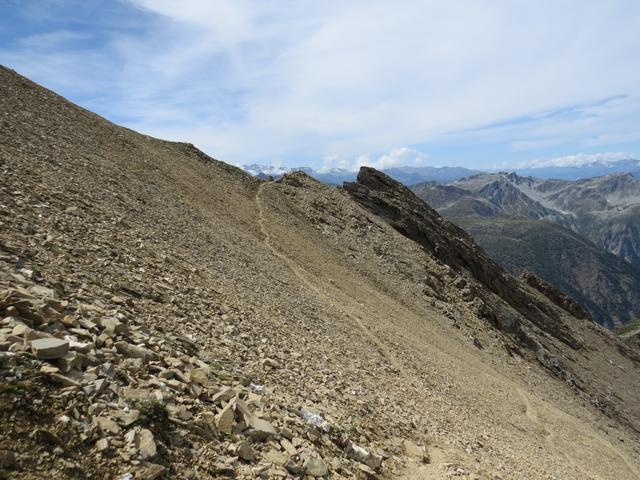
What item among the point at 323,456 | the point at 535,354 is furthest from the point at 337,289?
the point at 535,354

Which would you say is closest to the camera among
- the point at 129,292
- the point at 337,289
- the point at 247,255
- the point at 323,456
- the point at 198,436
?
the point at 198,436

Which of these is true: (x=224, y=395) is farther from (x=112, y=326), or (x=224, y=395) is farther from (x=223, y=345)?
(x=223, y=345)

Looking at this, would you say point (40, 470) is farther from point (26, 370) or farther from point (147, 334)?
point (147, 334)

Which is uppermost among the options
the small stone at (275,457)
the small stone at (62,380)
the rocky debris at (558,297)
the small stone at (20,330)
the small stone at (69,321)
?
the small stone at (20,330)

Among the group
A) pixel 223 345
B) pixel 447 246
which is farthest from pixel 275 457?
pixel 447 246

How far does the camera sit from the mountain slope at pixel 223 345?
737cm

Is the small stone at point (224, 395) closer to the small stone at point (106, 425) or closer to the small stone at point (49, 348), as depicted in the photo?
the small stone at point (106, 425)

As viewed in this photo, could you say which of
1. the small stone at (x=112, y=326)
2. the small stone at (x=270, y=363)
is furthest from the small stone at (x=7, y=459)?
the small stone at (x=270, y=363)

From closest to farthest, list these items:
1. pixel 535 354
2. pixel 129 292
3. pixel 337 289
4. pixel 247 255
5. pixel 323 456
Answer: pixel 323 456 < pixel 129 292 < pixel 247 255 < pixel 337 289 < pixel 535 354

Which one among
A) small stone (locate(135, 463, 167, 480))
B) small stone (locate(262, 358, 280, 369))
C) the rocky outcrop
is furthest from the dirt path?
the rocky outcrop

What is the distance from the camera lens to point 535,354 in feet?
154

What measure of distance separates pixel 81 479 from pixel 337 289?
25.8 m

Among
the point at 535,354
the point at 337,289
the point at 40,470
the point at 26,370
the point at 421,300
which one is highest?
the point at 26,370

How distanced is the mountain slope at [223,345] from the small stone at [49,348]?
0.05 m
